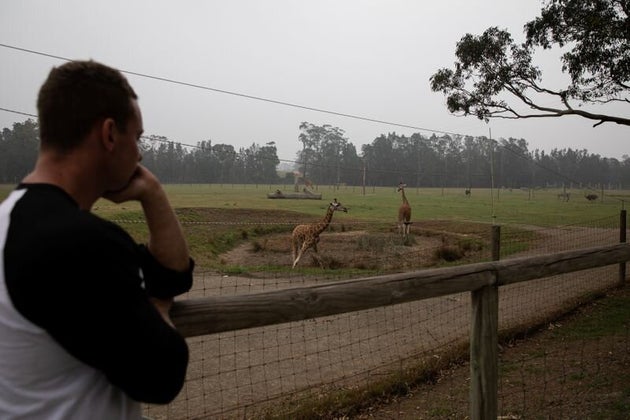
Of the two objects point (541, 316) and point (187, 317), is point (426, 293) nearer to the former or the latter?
point (187, 317)

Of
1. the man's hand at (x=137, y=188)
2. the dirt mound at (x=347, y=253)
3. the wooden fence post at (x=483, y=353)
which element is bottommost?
the dirt mound at (x=347, y=253)

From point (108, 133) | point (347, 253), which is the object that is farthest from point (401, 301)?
point (347, 253)

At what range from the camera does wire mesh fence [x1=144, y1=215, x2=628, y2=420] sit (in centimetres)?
461

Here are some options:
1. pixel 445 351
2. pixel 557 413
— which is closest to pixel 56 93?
pixel 557 413

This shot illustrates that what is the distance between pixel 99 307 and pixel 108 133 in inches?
15.6

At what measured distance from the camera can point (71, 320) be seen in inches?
39.7

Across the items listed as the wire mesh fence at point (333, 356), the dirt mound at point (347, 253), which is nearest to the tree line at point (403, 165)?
the dirt mound at point (347, 253)

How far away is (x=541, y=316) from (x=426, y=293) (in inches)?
221

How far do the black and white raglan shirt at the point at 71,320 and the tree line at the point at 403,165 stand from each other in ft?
123

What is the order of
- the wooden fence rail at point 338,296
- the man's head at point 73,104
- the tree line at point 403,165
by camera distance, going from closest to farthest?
the man's head at point 73,104 → the wooden fence rail at point 338,296 → the tree line at point 403,165

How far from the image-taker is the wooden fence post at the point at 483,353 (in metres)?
3.38

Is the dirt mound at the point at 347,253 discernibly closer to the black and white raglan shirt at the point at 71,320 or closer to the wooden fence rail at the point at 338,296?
the wooden fence rail at the point at 338,296

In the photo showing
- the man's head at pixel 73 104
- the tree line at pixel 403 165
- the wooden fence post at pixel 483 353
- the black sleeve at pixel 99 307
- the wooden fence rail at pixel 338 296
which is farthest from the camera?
the tree line at pixel 403 165

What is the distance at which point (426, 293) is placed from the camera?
2992mm
